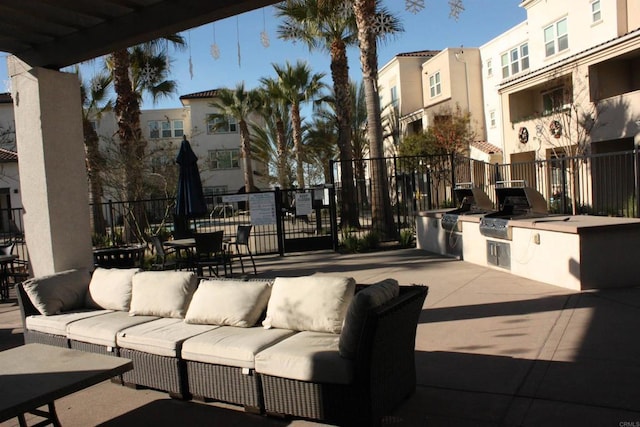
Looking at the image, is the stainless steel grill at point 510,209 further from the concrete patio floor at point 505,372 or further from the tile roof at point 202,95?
the tile roof at point 202,95

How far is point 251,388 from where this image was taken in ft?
12.7

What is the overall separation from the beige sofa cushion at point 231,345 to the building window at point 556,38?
72.8ft

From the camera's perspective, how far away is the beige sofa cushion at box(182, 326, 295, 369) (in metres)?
3.90

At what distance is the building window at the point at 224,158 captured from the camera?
133 feet

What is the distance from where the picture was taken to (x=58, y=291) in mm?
5805

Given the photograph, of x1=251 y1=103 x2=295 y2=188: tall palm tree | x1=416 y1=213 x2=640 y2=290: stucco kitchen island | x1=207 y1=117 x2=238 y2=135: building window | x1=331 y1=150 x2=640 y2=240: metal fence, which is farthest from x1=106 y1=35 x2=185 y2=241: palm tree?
x1=207 y1=117 x2=238 y2=135: building window

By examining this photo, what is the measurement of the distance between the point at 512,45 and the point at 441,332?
78.6 ft

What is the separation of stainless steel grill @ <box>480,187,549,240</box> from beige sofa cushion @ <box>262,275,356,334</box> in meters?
5.11

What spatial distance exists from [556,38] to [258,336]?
22.8 m

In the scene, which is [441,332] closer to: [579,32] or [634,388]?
[634,388]

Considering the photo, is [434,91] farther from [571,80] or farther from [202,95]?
[202,95]

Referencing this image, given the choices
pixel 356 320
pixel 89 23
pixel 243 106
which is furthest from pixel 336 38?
pixel 243 106

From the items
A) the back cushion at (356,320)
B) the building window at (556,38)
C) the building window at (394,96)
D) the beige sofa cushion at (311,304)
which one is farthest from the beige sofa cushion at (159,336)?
the building window at (394,96)

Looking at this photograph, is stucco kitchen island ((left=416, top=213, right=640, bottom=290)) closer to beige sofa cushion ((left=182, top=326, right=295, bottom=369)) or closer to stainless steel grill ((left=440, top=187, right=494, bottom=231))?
stainless steel grill ((left=440, top=187, right=494, bottom=231))
